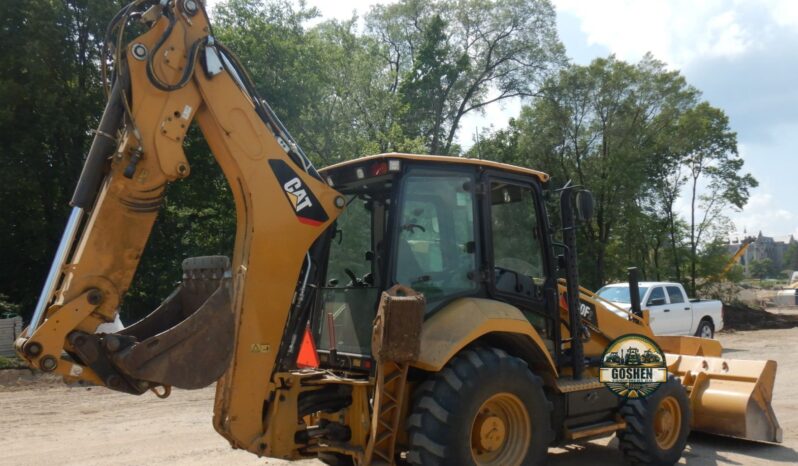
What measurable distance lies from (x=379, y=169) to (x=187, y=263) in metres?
1.51

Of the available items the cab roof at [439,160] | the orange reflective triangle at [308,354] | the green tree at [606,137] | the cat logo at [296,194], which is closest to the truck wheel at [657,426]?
the cab roof at [439,160]

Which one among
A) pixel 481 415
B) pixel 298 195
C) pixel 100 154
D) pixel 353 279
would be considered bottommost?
pixel 481 415

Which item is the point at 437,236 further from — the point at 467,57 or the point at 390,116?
the point at 467,57

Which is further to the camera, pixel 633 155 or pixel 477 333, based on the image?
pixel 633 155

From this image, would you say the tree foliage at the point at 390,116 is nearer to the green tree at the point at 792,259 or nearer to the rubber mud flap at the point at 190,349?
the rubber mud flap at the point at 190,349

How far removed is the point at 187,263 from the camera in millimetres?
4668

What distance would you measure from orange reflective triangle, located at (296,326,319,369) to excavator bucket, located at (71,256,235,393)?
1.16 metres

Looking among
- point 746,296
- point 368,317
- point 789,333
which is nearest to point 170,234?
point 368,317

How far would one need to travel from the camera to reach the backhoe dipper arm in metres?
3.91

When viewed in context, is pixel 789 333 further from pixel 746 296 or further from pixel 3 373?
pixel 3 373

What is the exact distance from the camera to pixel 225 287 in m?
4.26

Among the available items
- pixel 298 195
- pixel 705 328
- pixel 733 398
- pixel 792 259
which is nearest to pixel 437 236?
pixel 298 195

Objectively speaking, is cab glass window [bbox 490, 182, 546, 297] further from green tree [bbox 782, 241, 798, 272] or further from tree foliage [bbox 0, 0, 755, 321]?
green tree [bbox 782, 241, 798, 272]

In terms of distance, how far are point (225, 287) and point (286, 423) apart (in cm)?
104
